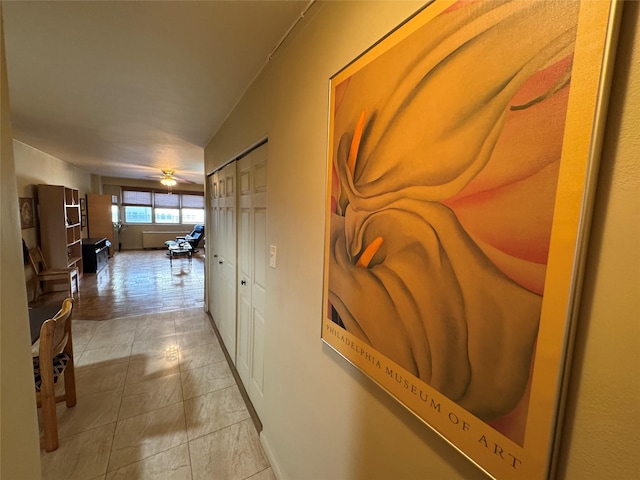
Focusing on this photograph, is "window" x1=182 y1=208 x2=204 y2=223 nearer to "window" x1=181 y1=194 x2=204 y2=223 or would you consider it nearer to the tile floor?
"window" x1=181 y1=194 x2=204 y2=223

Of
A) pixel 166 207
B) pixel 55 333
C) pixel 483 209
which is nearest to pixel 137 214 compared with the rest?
pixel 166 207

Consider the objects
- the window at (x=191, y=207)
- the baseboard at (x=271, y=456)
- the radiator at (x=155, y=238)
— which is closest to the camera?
the baseboard at (x=271, y=456)

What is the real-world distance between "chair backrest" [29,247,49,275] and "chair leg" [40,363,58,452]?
11.7 ft

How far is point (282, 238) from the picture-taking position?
4.52ft

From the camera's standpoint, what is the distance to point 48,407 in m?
1.55

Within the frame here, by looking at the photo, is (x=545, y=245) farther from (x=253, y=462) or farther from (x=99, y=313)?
(x=99, y=313)

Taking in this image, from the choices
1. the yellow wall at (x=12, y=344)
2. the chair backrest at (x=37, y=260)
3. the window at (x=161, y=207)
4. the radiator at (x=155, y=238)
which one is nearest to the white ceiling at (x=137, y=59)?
the yellow wall at (x=12, y=344)

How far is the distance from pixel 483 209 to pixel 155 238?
10.2m

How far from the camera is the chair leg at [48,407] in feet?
5.05

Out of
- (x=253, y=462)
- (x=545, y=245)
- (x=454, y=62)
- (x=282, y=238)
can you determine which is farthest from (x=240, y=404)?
(x=454, y=62)

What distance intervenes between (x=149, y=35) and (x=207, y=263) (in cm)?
285

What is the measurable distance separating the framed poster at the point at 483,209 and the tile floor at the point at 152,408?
157 centimetres

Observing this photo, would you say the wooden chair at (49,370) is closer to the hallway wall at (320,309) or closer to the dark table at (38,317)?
the dark table at (38,317)

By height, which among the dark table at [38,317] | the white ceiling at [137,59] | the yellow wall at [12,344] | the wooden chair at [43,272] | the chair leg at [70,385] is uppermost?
the white ceiling at [137,59]
